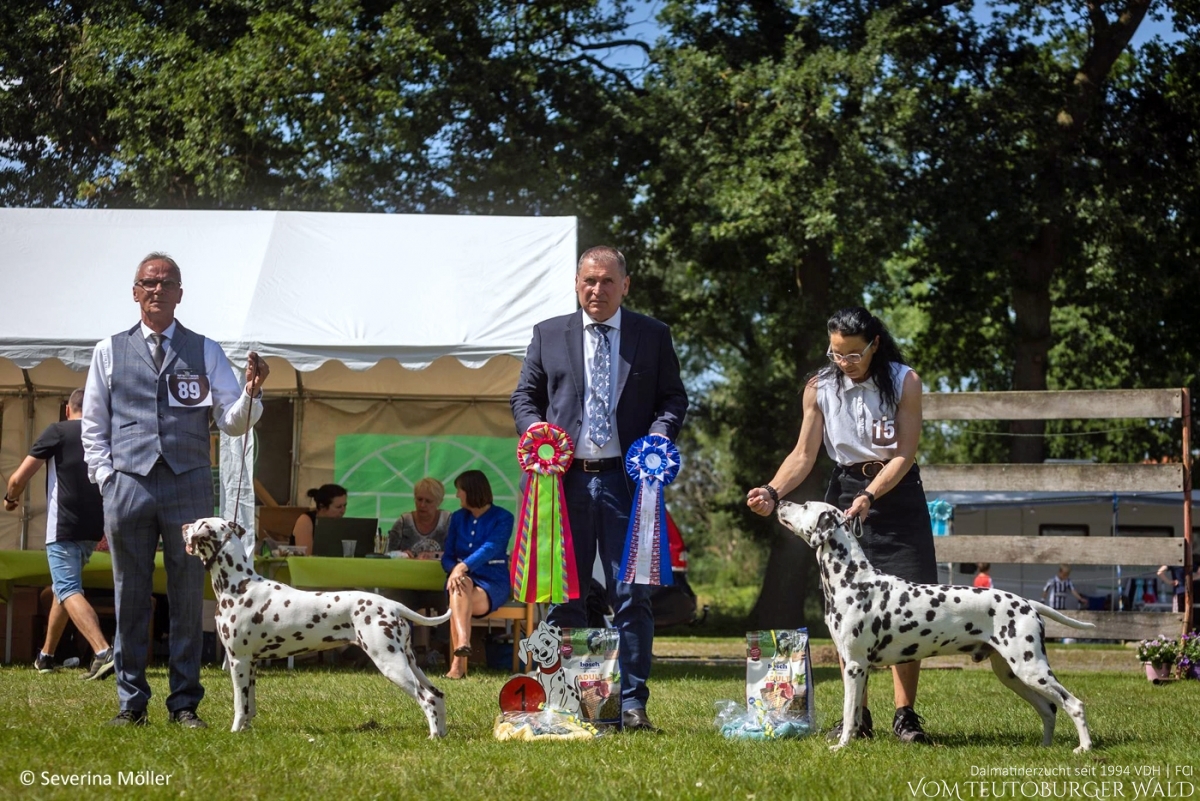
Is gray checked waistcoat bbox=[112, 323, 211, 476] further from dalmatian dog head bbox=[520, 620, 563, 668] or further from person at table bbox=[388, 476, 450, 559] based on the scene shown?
person at table bbox=[388, 476, 450, 559]

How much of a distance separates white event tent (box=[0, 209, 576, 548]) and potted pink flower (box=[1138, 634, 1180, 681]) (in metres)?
4.99

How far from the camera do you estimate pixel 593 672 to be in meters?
5.36

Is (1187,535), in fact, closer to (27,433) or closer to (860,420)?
(860,420)

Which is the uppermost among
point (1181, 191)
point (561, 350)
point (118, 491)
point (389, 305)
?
point (1181, 191)

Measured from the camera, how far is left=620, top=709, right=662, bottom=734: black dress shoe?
5.47m

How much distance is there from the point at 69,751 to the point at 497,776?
158 centimetres

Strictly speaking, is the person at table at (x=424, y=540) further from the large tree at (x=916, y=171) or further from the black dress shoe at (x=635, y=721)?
the large tree at (x=916, y=171)

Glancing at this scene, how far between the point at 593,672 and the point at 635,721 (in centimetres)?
31

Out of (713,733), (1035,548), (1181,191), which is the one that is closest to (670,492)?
(1181,191)

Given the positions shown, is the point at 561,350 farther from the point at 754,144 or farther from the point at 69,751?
the point at 754,144

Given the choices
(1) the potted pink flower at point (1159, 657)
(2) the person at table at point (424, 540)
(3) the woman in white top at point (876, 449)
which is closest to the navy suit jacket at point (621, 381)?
(3) the woman in white top at point (876, 449)

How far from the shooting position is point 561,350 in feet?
18.4

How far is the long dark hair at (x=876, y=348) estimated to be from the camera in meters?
5.38

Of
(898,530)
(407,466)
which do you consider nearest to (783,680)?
(898,530)
